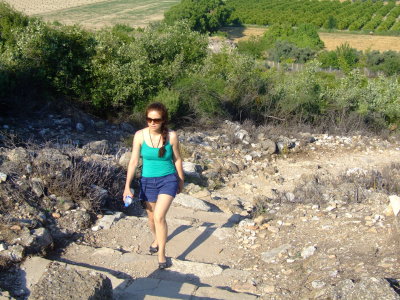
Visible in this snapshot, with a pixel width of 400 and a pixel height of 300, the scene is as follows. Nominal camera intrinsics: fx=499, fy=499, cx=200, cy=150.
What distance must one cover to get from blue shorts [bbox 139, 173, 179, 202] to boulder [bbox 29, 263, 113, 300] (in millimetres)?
1120

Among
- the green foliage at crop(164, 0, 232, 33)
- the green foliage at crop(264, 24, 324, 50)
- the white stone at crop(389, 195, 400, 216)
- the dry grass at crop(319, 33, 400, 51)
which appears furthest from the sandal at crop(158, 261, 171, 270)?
the dry grass at crop(319, 33, 400, 51)

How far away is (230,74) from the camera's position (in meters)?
13.9

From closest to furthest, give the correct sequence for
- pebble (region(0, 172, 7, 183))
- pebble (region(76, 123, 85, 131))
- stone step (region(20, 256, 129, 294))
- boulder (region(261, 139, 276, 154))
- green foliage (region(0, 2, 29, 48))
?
stone step (region(20, 256, 129, 294)) → pebble (region(0, 172, 7, 183)) → pebble (region(76, 123, 85, 131)) → boulder (region(261, 139, 276, 154)) → green foliage (region(0, 2, 29, 48))

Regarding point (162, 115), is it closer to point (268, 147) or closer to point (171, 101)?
point (268, 147)

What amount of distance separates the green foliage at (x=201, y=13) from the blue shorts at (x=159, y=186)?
137ft

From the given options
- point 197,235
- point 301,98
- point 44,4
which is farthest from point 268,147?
point 44,4

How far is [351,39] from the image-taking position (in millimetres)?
53469

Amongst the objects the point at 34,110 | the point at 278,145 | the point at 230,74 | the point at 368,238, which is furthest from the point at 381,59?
the point at 368,238

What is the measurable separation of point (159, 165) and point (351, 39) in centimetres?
5311

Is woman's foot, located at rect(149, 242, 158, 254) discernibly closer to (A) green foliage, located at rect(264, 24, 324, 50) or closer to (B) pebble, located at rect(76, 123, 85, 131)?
(B) pebble, located at rect(76, 123, 85, 131)

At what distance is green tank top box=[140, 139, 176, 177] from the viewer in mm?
4391

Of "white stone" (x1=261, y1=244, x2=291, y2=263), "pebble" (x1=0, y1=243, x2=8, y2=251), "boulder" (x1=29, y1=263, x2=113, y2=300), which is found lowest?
"white stone" (x1=261, y1=244, x2=291, y2=263)

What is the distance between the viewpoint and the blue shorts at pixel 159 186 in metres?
4.46

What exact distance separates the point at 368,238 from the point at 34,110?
775 centimetres
